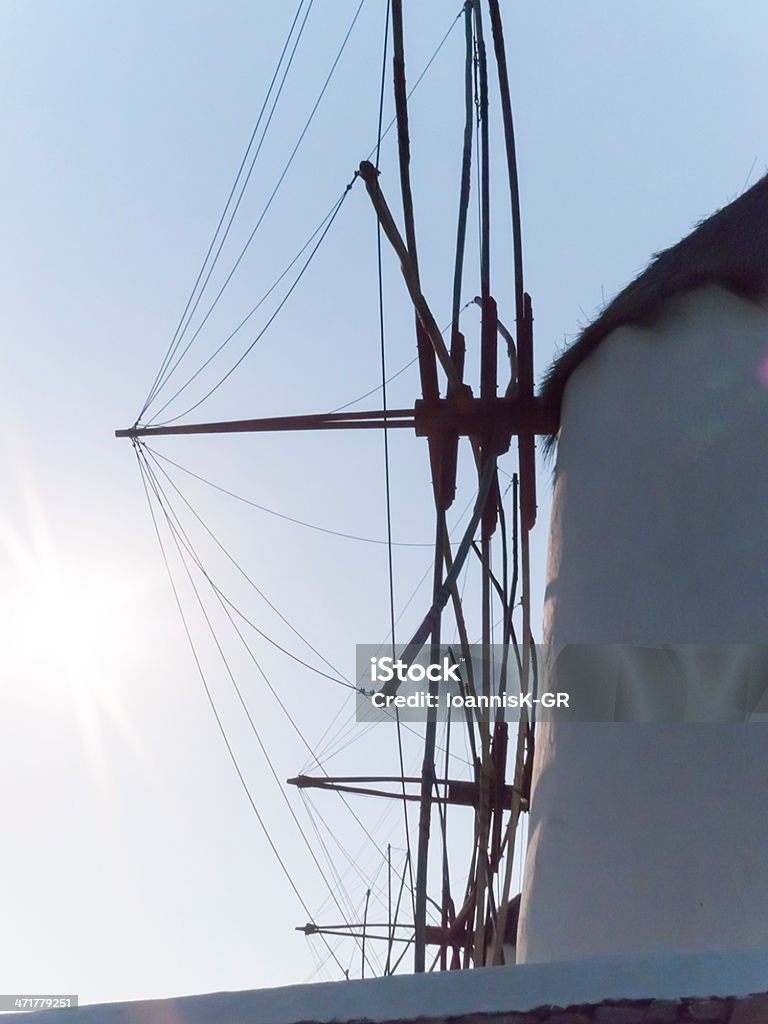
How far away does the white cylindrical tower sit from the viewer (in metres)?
4.53

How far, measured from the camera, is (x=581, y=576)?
562 cm

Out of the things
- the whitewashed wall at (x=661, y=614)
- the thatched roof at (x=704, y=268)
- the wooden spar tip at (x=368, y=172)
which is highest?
the wooden spar tip at (x=368, y=172)

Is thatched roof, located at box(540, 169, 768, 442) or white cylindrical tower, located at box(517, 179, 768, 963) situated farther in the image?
thatched roof, located at box(540, 169, 768, 442)

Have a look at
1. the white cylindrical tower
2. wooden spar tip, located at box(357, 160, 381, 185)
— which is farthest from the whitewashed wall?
wooden spar tip, located at box(357, 160, 381, 185)

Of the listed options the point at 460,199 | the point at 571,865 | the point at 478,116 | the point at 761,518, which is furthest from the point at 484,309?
the point at 571,865

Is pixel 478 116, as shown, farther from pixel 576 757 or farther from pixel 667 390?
pixel 576 757

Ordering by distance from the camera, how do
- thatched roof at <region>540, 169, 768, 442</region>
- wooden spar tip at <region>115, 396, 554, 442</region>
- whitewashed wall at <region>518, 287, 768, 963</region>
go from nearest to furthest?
whitewashed wall at <region>518, 287, 768, 963</region> → thatched roof at <region>540, 169, 768, 442</region> → wooden spar tip at <region>115, 396, 554, 442</region>

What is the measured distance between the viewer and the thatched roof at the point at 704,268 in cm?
565

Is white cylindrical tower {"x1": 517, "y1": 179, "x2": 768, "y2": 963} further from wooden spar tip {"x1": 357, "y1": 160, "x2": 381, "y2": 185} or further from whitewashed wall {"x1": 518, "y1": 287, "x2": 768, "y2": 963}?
wooden spar tip {"x1": 357, "y1": 160, "x2": 381, "y2": 185}

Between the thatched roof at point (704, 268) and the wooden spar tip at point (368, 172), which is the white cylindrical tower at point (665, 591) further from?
the wooden spar tip at point (368, 172)

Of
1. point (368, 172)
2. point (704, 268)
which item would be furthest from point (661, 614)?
point (368, 172)

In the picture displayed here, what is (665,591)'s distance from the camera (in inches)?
201

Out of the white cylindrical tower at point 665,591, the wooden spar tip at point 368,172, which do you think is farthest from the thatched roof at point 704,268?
the wooden spar tip at point 368,172

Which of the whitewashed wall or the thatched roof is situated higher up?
the thatched roof
